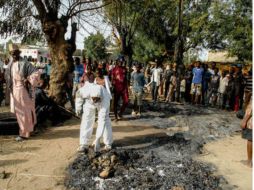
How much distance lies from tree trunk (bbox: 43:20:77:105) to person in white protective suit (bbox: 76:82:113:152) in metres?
3.39

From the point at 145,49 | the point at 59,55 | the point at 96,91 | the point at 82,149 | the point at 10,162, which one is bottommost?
the point at 10,162

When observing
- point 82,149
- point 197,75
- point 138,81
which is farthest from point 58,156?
point 197,75

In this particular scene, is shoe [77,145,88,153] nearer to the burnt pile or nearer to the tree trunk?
the burnt pile

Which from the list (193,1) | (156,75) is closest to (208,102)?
(156,75)

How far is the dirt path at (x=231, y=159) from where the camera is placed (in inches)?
212

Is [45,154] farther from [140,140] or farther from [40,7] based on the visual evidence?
[40,7]

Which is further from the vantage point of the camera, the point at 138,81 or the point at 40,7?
the point at 138,81

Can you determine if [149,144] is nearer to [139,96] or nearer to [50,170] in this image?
[50,170]

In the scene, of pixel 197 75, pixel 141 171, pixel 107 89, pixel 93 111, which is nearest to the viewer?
pixel 141 171

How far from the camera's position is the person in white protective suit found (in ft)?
21.1

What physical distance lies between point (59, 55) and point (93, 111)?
3712 mm

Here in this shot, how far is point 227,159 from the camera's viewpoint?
21.2 ft

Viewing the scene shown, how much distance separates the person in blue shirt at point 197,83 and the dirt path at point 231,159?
4.89 meters

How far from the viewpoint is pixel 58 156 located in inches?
249
